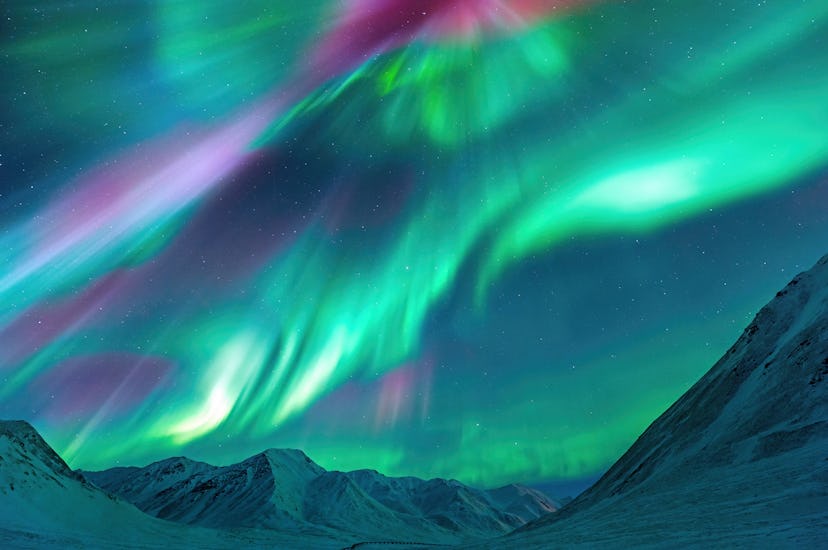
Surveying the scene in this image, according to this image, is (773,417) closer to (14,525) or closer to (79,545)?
(79,545)

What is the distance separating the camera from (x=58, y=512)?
110 meters

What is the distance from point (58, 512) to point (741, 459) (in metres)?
125

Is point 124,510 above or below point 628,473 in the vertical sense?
below

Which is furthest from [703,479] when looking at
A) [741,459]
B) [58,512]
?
[58,512]

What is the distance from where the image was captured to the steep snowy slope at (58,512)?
9219 cm

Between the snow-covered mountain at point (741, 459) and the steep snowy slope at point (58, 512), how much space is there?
7850 centimetres

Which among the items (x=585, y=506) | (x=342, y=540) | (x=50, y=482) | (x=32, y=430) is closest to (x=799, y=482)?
(x=585, y=506)

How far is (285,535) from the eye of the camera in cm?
19438

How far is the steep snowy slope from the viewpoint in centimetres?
9219

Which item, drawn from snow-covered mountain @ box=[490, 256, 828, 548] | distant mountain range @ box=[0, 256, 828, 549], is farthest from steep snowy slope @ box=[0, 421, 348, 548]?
snow-covered mountain @ box=[490, 256, 828, 548]

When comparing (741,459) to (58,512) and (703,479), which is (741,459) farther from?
(58,512)

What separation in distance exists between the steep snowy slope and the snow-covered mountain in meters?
78.5

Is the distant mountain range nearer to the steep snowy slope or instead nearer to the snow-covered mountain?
the snow-covered mountain

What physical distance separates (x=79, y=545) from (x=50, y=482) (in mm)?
38018
